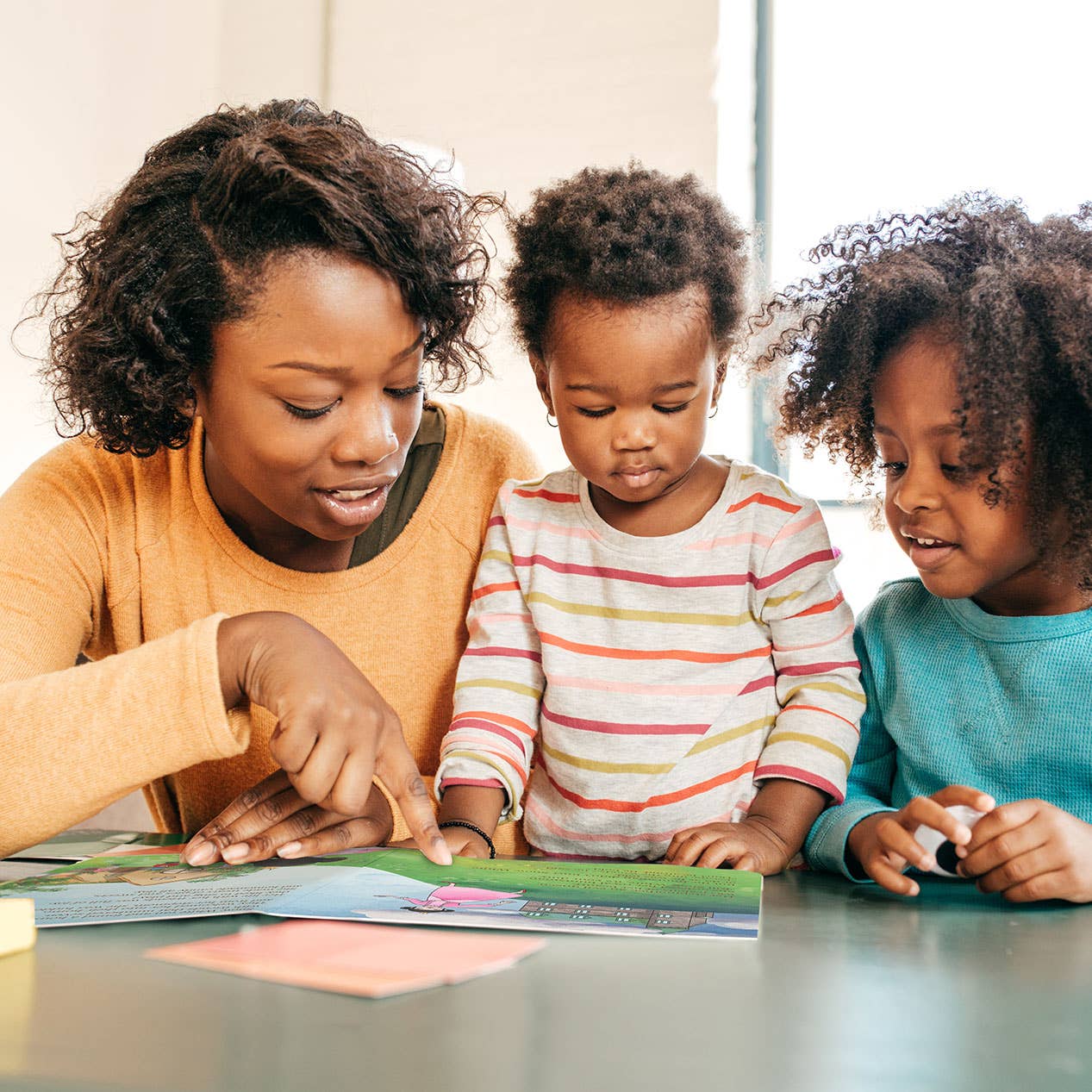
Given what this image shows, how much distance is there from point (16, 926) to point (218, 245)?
602 mm

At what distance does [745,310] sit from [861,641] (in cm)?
35

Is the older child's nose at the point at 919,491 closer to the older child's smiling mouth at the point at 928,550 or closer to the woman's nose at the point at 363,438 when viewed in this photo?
the older child's smiling mouth at the point at 928,550

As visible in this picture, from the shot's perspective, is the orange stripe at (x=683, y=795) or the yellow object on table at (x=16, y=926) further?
the orange stripe at (x=683, y=795)

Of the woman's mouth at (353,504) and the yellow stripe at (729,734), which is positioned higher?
the woman's mouth at (353,504)

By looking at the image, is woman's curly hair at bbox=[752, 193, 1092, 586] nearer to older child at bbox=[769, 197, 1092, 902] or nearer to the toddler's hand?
older child at bbox=[769, 197, 1092, 902]

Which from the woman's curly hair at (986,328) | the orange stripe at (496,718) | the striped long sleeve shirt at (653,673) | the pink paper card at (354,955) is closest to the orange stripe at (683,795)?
the striped long sleeve shirt at (653,673)

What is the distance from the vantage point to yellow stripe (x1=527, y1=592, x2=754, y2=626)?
1.10 meters

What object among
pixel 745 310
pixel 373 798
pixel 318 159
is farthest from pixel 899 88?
pixel 373 798

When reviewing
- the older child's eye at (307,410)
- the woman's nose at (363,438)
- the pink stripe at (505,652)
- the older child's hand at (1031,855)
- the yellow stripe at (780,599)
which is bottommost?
the older child's hand at (1031,855)

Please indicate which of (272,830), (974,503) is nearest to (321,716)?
(272,830)

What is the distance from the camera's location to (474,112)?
3551mm

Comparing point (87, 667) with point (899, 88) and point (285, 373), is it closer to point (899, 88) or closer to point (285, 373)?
point (285, 373)

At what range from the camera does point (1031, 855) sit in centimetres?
79

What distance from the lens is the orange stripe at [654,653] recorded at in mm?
1087
